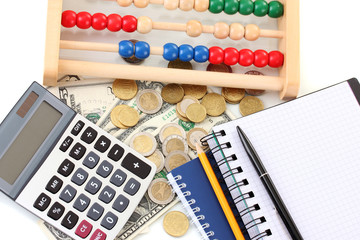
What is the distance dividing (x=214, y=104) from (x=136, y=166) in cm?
18

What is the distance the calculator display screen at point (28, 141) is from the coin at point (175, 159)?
0.20 m

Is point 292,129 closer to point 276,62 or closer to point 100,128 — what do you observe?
point 276,62

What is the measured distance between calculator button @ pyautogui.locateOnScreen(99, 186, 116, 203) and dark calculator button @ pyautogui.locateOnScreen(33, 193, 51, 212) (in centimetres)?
8

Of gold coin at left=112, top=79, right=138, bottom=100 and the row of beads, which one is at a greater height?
the row of beads

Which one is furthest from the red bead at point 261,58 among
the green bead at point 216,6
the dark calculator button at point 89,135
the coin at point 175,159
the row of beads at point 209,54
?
the dark calculator button at point 89,135

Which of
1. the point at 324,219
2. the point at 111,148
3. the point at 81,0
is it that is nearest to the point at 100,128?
the point at 111,148

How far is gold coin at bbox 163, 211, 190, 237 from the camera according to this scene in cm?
76

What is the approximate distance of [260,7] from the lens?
2.69 feet

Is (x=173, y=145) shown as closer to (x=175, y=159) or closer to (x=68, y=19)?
(x=175, y=159)

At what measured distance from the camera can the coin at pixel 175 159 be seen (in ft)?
2.60

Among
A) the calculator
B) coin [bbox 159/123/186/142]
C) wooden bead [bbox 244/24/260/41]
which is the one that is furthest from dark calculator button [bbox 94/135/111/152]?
wooden bead [bbox 244/24/260/41]

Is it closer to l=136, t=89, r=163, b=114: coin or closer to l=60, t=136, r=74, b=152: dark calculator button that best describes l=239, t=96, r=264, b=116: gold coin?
l=136, t=89, r=163, b=114: coin

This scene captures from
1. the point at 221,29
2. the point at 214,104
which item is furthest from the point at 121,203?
the point at 221,29

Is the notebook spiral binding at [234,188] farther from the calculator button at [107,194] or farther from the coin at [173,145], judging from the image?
the calculator button at [107,194]
